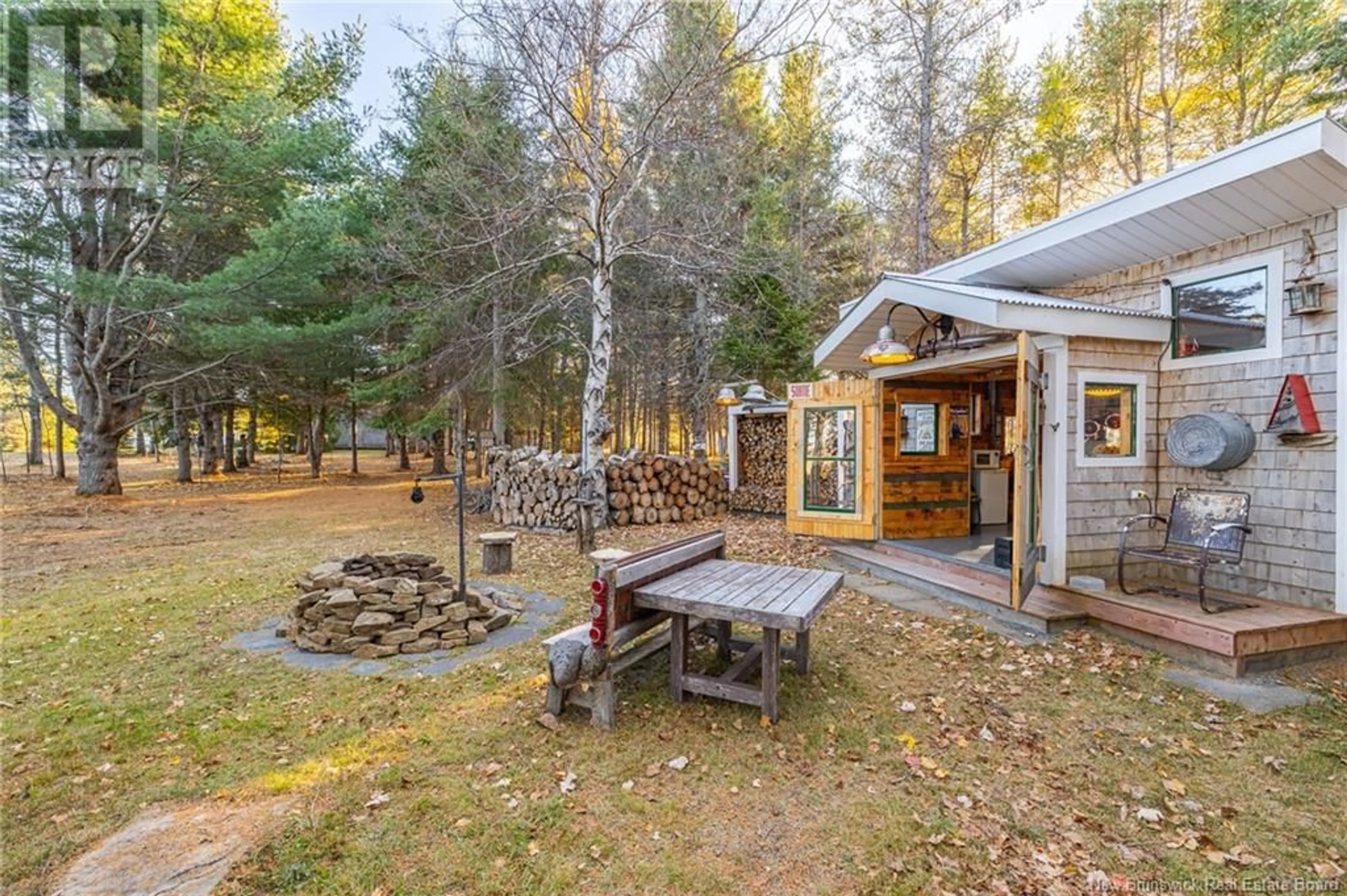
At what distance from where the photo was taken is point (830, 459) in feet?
25.5

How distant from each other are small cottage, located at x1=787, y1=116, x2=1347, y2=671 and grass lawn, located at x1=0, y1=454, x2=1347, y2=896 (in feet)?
2.72

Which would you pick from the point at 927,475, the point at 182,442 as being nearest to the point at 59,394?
the point at 182,442

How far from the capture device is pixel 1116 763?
2.93m

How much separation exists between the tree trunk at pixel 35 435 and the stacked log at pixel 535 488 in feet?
57.0

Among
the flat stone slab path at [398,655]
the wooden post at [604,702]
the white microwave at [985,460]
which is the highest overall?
the white microwave at [985,460]

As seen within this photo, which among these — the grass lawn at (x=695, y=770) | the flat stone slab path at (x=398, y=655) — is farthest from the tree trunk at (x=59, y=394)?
the flat stone slab path at (x=398, y=655)

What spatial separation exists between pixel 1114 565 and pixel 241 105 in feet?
49.5

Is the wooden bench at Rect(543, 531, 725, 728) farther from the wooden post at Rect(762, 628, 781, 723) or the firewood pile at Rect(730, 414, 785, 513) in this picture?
the firewood pile at Rect(730, 414, 785, 513)

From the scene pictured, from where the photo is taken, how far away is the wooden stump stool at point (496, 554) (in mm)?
6723

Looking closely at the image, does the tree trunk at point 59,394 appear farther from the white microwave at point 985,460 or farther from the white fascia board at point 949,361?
the white microwave at point 985,460

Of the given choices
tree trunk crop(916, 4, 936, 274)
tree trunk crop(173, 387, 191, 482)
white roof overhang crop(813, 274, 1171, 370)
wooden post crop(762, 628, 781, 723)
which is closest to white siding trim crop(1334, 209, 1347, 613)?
white roof overhang crop(813, 274, 1171, 370)

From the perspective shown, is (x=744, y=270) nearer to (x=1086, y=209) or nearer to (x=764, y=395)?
(x=764, y=395)

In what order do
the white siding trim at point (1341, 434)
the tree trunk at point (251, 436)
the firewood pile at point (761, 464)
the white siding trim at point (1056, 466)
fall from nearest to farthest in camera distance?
1. the white siding trim at point (1341, 434)
2. the white siding trim at point (1056, 466)
3. the firewood pile at point (761, 464)
4. the tree trunk at point (251, 436)

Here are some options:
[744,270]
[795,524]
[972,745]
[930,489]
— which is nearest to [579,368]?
[744,270]
